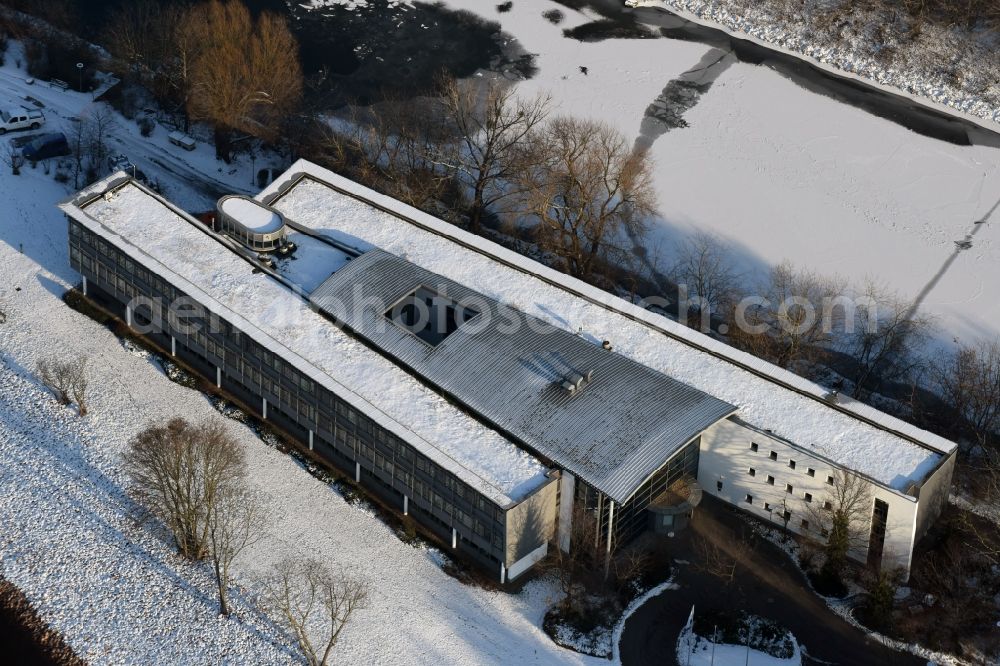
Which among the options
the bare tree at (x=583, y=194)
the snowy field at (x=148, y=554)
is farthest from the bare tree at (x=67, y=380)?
the bare tree at (x=583, y=194)

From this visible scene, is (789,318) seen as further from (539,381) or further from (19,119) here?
(19,119)

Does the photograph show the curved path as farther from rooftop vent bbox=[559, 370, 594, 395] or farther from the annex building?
rooftop vent bbox=[559, 370, 594, 395]

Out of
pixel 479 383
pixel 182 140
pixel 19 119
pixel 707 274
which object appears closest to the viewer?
pixel 479 383

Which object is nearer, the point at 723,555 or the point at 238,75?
the point at 723,555

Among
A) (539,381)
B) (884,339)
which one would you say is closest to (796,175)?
(884,339)

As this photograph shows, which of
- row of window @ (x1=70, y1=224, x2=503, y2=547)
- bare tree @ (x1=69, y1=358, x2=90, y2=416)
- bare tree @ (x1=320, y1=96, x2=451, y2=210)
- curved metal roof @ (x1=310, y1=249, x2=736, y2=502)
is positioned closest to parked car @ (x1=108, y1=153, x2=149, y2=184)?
row of window @ (x1=70, y1=224, x2=503, y2=547)

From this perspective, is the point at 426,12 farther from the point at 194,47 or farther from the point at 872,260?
the point at 872,260
